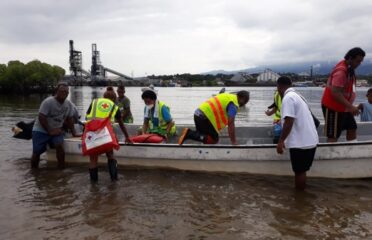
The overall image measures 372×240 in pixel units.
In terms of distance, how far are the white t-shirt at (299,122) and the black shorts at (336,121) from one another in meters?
1.04

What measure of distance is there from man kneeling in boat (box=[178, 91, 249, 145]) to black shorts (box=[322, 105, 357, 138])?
1.49 meters

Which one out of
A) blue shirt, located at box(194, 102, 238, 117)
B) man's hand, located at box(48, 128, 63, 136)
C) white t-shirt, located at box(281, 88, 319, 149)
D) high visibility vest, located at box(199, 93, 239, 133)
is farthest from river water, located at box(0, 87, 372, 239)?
blue shirt, located at box(194, 102, 238, 117)

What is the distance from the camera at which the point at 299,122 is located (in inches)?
246

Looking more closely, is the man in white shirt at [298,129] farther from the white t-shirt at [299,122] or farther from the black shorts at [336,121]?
the black shorts at [336,121]

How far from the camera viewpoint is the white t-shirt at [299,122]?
620cm

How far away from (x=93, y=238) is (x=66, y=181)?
3.00 meters

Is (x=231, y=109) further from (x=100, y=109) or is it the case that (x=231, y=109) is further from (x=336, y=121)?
(x=100, y=109)

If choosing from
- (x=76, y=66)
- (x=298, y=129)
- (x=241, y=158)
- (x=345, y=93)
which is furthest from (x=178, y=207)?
(x=76, y=66)

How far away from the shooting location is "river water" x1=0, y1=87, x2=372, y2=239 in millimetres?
5141

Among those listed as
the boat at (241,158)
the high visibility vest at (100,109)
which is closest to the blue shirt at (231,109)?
the boat at (241,158)

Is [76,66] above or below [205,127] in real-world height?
above

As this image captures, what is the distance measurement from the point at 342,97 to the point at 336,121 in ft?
2.02

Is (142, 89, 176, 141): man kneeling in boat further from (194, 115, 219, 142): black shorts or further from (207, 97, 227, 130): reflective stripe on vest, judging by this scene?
(207, 97, 227, 130): reflective stripe on vest

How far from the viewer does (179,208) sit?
19.9 ft
